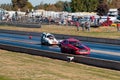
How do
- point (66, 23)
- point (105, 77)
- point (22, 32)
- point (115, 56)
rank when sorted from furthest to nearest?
point (66, 23) → point (22, 32) → point (115, 56) → point (105, 77)

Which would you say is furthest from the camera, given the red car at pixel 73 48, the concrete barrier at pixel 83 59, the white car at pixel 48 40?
the white car at pixel 48 40

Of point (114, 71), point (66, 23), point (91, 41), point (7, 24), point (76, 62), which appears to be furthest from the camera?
point (7, 24)

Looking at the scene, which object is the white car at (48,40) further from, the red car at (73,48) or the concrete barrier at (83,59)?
the concrete barrier at (83,59)

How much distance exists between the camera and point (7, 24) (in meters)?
79.8

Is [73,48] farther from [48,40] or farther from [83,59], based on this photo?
[48,40]

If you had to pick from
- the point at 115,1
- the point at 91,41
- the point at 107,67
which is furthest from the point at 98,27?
the point at 115,1

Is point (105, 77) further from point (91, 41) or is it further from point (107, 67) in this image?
point (91, 41)

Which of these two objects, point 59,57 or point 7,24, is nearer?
point 59,57

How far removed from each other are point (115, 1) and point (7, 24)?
8316 centimetres

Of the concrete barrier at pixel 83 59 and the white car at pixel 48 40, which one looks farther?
the white car at pixel 48 40

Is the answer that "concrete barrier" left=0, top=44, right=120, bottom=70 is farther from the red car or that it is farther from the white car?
the white car

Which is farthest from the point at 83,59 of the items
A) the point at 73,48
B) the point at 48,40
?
the point at 48,40

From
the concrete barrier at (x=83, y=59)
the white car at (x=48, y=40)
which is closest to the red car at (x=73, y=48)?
the concrete barrier at (x=83, y=59)

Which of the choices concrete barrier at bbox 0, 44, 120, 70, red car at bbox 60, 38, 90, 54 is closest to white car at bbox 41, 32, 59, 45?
red car at bbox 60, 38, 90, 54
